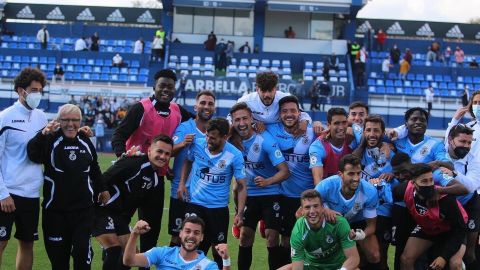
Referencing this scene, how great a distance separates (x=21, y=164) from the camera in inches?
289

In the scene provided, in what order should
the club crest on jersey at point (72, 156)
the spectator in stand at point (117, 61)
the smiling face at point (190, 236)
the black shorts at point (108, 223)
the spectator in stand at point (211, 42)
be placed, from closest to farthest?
the smiling face at point (190, 236) < the club crest on jersey at point (72, 156) < the black shorts at point (108, 223) < the spectator in stand at point (117, 61) < the spectator in stand at point (211, 42)

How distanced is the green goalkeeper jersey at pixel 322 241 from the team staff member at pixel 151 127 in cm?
154

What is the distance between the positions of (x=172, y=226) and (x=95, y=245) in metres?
2.92

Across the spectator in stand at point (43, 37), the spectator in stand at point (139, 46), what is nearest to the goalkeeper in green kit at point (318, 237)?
the spectator in stand at point (139, 46)

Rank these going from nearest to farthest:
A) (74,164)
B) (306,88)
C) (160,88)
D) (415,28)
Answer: (74,164) < (160,88) < (306,88) < (415,28)

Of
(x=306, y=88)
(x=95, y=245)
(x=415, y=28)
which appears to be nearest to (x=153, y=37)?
(x=306, y=88)

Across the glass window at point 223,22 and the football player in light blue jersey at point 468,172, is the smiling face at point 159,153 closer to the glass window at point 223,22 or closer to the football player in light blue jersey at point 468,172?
the football player in light blue jersey at point 468,172

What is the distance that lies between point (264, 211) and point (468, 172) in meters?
2.25

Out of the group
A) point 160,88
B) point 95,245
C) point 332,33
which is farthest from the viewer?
point 332,33

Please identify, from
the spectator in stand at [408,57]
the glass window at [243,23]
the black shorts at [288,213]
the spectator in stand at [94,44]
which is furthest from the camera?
the glass window at [243,23]

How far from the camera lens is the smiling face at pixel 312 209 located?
23.7ft

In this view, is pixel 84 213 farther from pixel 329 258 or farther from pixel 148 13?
pixel 148 13

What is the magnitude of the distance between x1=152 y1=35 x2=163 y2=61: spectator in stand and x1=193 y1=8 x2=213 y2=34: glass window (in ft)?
12.3

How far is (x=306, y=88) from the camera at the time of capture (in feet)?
105
